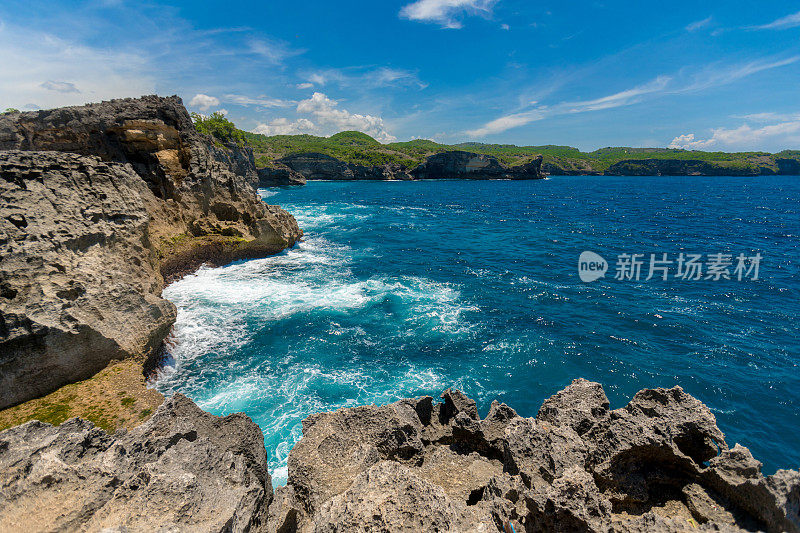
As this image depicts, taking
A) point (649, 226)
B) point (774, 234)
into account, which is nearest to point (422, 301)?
point (649, 226)

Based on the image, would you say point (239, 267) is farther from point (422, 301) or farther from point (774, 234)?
point (774, 234)

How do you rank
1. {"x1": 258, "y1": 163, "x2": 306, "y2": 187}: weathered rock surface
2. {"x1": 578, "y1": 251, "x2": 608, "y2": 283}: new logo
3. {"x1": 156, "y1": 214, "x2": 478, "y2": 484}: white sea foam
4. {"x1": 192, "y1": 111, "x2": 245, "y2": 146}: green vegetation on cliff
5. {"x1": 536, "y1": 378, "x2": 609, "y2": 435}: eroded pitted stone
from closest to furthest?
1. {"x1": 536, "y1": 378, "x2": 609, "y2": 435}: eroded pitted stone
2. {"x1": 156, "y1": 214, "x2": 478, "y2": 484}: white sea foam
3. {"x1": 578, "y1": 251, "x2": 608, "y2": 283}: new logo
4. {"x1": 192, "y1": 111, "x2": 245, "y2": 146}: green vegetation on cliff
5. {"x1": 258, "y1": 163, "x2": 306, "y2": 187}: weathered rock surface

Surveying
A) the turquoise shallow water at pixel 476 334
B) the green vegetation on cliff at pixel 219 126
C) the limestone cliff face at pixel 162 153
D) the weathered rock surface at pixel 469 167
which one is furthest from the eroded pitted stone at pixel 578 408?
the weathered rock surface at pixel 469 167

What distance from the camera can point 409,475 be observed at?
631cm

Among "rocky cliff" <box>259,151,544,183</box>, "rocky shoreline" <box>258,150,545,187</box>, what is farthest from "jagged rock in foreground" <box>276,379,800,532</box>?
"rocky cliff" <box>259,151,544,183</box>

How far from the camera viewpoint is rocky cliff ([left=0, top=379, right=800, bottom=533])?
581 centimetres

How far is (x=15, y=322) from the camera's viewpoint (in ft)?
38.5

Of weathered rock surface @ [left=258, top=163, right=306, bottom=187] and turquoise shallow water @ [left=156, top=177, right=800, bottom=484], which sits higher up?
weathered rock surface @ [left=258, top=163, right=306, bottom=187]

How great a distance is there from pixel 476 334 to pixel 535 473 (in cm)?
1397

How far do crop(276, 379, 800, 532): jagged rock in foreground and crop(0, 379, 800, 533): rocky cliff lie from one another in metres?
0.03

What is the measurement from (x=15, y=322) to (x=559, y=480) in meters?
16.6

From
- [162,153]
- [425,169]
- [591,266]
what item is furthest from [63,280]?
[425,169]

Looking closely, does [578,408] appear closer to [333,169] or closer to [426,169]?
[333,169]

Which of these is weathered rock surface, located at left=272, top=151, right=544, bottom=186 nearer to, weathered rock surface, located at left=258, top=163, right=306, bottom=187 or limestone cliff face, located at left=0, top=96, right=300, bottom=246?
weathered rock surface, located at left=258, top=163, right=306, bottom=187
